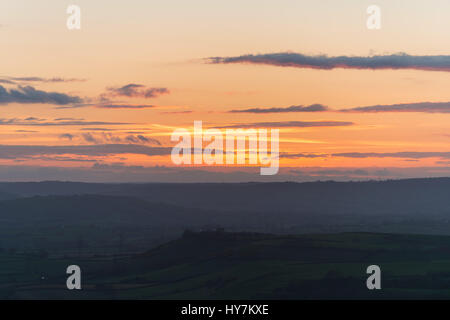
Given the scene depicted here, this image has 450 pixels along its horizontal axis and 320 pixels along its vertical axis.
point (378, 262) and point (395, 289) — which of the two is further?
point (378, 262)

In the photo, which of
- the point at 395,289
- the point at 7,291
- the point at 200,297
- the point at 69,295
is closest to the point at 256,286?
the point at 200,297

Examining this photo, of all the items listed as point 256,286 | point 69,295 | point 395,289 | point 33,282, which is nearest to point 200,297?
point 256,286

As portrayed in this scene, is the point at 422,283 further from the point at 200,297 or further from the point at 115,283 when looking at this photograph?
the point at 115,283
